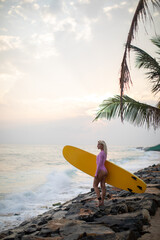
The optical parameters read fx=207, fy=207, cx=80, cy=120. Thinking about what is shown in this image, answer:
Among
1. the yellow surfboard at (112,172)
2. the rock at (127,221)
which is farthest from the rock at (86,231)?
the yellow surfboard at (112,172)

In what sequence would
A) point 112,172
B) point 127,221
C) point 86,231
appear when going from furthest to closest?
1. point 112,172
2. point 127,221
3. point 86,231

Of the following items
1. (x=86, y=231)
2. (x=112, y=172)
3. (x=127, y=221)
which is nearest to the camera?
(x=86, y=231)

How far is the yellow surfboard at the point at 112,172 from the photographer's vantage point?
4312 millimetres

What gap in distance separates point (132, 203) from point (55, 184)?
7758 mm

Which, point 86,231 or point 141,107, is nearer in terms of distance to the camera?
point 86,231

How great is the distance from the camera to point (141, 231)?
2.43 meters

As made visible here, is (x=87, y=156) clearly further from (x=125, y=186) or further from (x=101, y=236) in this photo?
(x=101, y=236)

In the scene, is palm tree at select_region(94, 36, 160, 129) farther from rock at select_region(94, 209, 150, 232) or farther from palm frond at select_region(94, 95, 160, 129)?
rock at select_region(94, 209, 150, 232)

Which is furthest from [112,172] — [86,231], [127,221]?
[86,231]

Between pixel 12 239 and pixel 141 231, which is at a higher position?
pixel 141 231

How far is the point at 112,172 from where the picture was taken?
14.9 feet

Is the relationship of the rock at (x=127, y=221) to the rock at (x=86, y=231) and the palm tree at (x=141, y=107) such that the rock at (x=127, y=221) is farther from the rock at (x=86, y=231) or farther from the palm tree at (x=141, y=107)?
the palm tree at (x=141, y=107)

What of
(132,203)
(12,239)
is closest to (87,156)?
(132,203)

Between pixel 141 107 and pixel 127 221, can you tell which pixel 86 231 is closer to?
pixel 127 221
